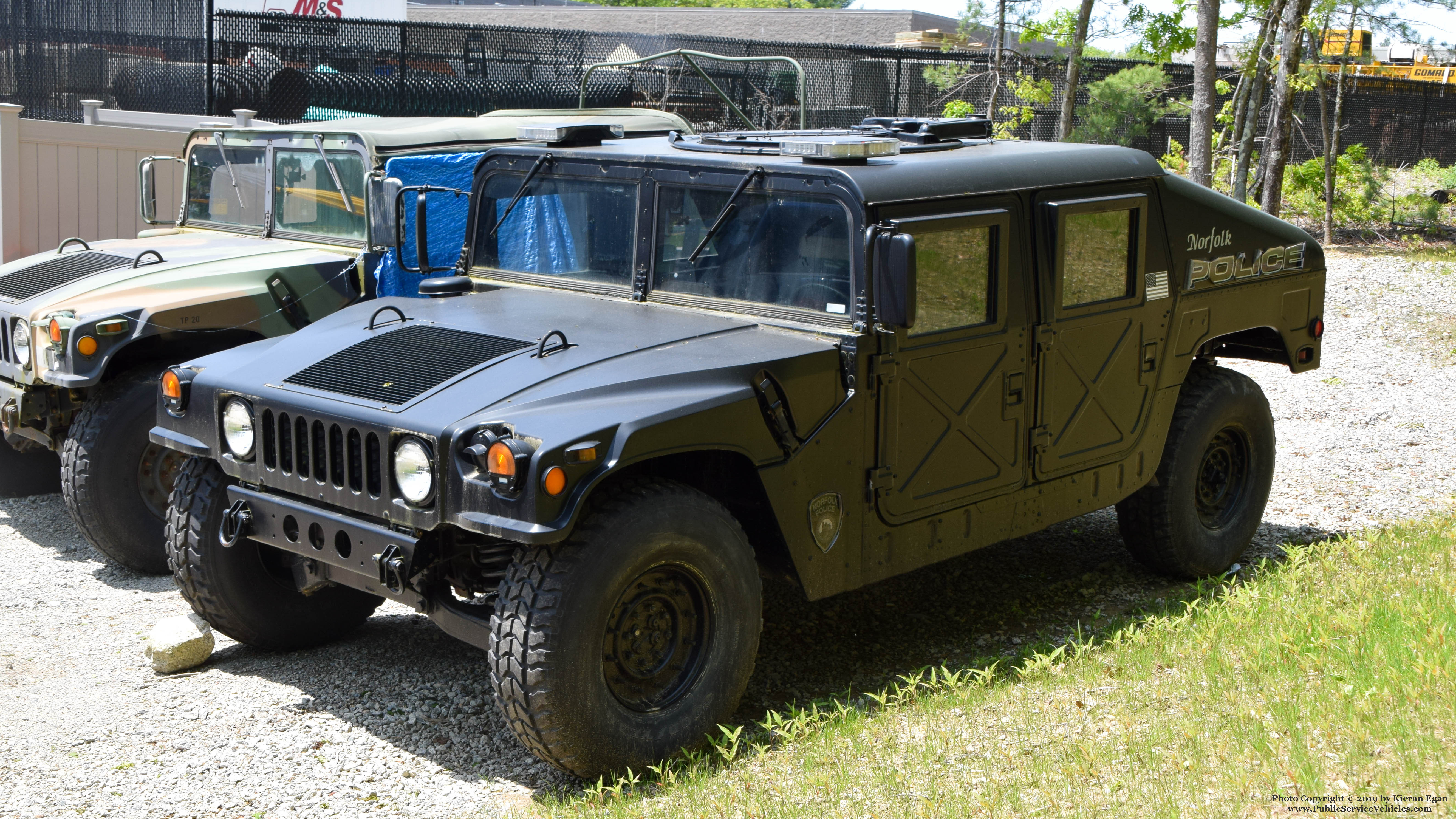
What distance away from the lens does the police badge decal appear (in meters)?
4.39

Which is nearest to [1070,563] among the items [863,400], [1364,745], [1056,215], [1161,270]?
[1161,270]

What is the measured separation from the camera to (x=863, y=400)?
446cm

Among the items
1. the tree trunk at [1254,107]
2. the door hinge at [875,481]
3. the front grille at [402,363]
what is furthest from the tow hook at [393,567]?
the tree trunk at [1254,107]

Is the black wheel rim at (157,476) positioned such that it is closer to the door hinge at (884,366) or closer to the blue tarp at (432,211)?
the blue tarp at (432,211)

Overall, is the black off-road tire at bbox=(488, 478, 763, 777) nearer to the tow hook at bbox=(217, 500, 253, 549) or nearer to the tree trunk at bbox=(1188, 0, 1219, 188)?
the tow hook at bbox=(217, 500, 253, 549)

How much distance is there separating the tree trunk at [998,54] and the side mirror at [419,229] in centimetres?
1244

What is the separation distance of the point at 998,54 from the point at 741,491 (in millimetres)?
14097

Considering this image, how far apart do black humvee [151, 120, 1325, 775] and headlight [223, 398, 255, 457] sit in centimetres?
2

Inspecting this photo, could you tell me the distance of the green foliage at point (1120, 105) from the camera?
19.6m

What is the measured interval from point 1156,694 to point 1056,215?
5.83 ft

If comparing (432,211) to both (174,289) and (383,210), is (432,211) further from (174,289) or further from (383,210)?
(174,289)

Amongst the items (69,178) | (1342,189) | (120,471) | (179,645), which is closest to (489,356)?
(179,645)

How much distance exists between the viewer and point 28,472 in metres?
7.65

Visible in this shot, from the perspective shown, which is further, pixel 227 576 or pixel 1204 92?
pixel 1204 92
